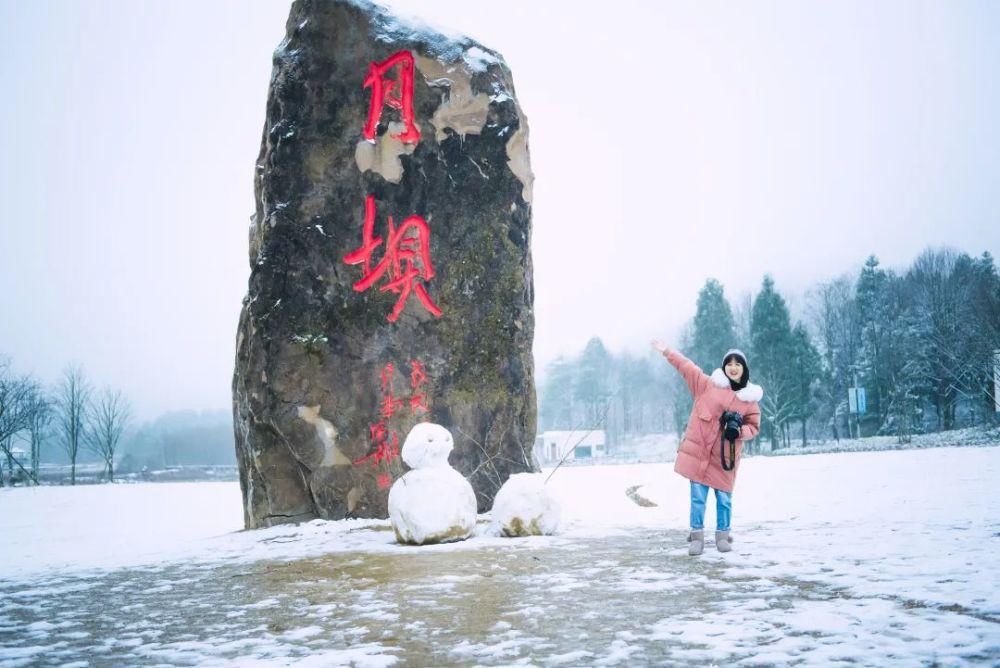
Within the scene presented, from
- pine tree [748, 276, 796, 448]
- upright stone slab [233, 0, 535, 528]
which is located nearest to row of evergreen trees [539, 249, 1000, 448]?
pine tree [748, 276, 796, 448]

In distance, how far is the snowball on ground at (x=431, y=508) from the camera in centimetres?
627

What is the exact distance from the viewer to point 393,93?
→ 8.17m

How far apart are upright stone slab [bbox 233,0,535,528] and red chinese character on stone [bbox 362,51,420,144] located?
0.05 ft

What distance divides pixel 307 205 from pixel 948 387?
27376mm

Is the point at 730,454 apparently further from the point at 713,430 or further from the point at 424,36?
the point at 424,36

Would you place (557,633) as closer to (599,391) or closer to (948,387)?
(948,387)

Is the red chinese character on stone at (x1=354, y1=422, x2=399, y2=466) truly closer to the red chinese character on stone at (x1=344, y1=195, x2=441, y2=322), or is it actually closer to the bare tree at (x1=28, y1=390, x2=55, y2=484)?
the red chinese character on stone at (x1=344, y1=195, x2=441, y2=322)

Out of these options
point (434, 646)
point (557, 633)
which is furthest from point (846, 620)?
point (434, 646)

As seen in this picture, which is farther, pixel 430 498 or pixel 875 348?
pixel 875 348

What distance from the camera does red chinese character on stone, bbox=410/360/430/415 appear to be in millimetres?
7840

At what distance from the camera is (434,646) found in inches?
118

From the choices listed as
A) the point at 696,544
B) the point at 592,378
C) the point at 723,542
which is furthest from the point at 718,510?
the point at 592,378

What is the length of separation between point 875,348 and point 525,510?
96.8ft

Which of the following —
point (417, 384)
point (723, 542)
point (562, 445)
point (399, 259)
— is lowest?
point (562, 445)
